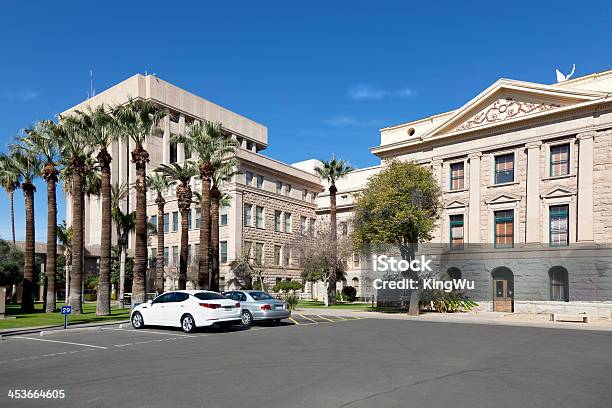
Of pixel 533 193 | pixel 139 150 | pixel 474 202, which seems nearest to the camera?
pixel 139 150

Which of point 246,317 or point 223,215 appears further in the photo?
point 223,215

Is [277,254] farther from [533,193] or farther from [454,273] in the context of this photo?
[533,193]

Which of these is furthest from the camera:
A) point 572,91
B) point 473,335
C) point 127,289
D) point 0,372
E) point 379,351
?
point 127,289

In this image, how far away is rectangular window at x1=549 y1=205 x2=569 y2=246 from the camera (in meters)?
34.1

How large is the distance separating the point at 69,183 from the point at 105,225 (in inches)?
677

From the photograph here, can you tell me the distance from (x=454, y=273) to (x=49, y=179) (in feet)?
91.6

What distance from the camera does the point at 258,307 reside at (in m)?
21.1

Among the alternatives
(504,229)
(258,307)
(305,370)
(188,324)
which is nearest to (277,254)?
(504,229)

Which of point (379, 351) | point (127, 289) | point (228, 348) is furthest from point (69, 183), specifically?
point (379, 351)

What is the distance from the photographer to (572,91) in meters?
33.9

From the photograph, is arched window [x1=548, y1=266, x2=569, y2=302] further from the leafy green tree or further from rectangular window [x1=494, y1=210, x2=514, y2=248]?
the leafy green tree

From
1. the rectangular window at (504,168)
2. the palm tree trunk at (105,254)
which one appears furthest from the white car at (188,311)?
the rectangular window at (504,168)

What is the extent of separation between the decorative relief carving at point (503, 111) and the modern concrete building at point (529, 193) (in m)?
0.07

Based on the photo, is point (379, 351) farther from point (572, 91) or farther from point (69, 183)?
point (69, 183)
